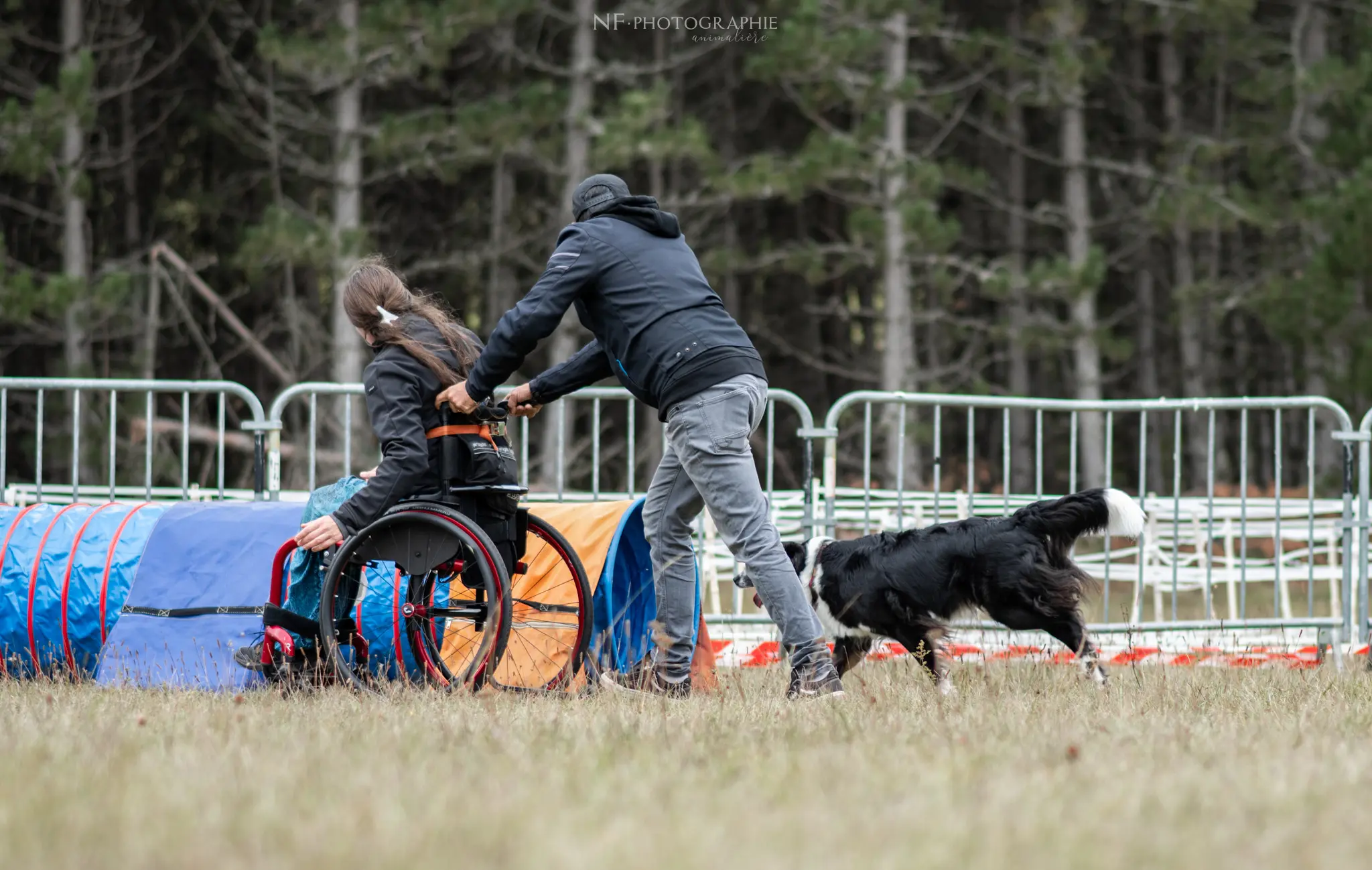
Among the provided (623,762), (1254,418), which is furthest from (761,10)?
(623,762)

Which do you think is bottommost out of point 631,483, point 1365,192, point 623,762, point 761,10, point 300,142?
point 623,762

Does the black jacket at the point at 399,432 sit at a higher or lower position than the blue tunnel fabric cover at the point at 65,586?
higher

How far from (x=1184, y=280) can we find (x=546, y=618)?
1835cm

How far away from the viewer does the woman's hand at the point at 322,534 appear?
15.6 feet

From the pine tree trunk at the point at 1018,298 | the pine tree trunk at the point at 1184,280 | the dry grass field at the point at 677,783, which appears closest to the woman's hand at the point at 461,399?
the dry grass field at the point at 677,783

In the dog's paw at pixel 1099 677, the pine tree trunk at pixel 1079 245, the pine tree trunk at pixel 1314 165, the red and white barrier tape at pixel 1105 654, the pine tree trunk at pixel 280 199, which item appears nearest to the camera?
the dog's paw at pixel 1099 677

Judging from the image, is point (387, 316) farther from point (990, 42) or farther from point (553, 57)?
point (553, 57)

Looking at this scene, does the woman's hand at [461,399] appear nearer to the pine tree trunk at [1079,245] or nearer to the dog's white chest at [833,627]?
the dog's white chest at [833,627]

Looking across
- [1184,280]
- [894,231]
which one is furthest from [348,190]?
[1184,280]

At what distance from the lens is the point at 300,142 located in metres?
20.9

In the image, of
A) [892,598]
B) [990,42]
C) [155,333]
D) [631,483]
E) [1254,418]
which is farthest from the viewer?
[1254,418]

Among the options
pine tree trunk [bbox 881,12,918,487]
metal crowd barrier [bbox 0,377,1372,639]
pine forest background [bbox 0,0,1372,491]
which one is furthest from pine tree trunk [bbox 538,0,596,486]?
pine tree trunk [bbox 881,12,918,487]

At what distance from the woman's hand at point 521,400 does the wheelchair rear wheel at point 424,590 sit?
0.42m

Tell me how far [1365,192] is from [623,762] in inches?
580
